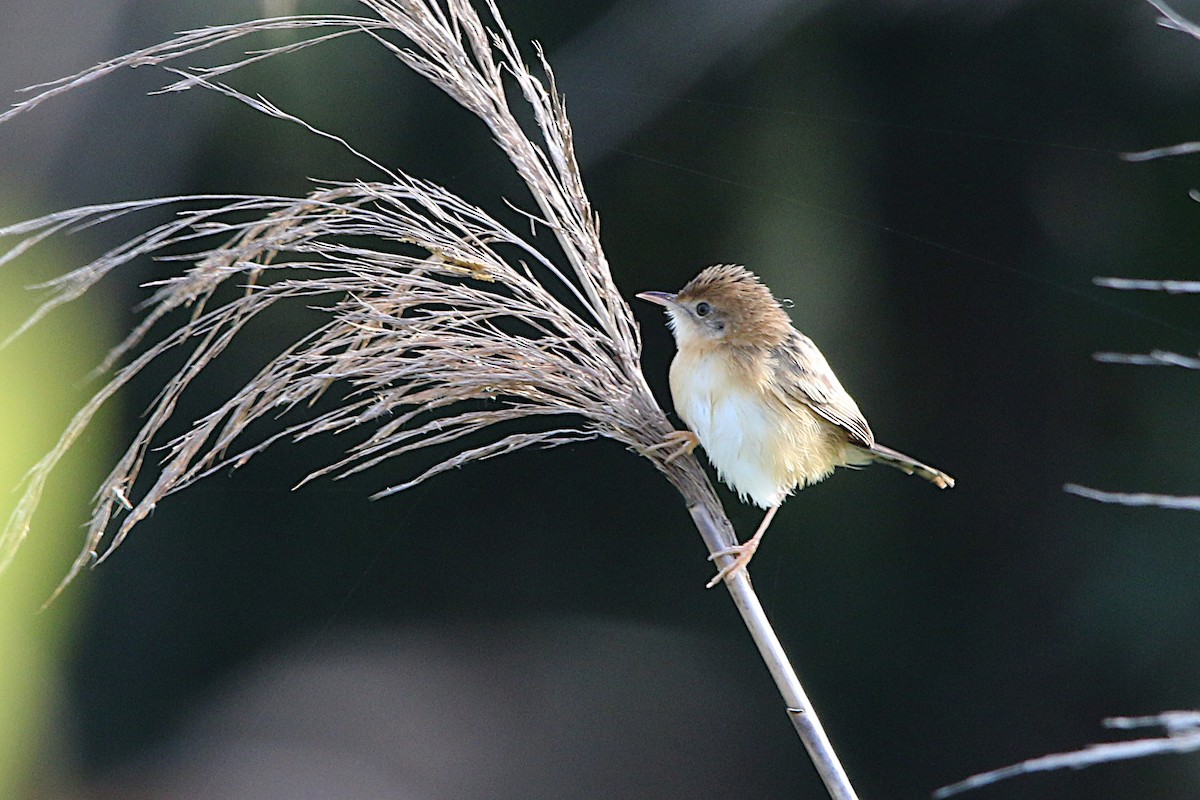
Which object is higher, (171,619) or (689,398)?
(689,398)

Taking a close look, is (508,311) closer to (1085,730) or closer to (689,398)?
(689,398)

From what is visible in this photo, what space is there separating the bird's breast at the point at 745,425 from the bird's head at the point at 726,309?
48mm

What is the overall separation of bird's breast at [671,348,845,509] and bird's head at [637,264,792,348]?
0.16 feet

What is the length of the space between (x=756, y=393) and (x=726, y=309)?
17cm

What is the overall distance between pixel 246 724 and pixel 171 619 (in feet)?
1.32

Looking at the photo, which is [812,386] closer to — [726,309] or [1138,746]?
[726,309]

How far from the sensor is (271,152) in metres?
2.98

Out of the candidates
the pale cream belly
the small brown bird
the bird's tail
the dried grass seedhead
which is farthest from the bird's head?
the dried grass seedhead

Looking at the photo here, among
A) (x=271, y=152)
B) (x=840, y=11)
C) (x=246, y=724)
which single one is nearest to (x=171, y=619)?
(x=246, y=724)

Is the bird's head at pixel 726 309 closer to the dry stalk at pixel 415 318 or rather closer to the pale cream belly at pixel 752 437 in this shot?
the pale cream belly at pixel 752 437

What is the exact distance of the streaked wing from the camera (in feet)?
6.31

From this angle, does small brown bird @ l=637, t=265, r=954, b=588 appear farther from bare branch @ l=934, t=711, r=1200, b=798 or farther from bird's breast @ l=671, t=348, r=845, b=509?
bare branch @ l=934, t=711, r=1200, b=798

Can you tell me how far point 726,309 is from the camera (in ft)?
6.32

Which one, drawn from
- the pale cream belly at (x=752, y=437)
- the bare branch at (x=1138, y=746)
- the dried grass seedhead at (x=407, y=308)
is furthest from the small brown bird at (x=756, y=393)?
the bare branch at (x=1138, y=746)
